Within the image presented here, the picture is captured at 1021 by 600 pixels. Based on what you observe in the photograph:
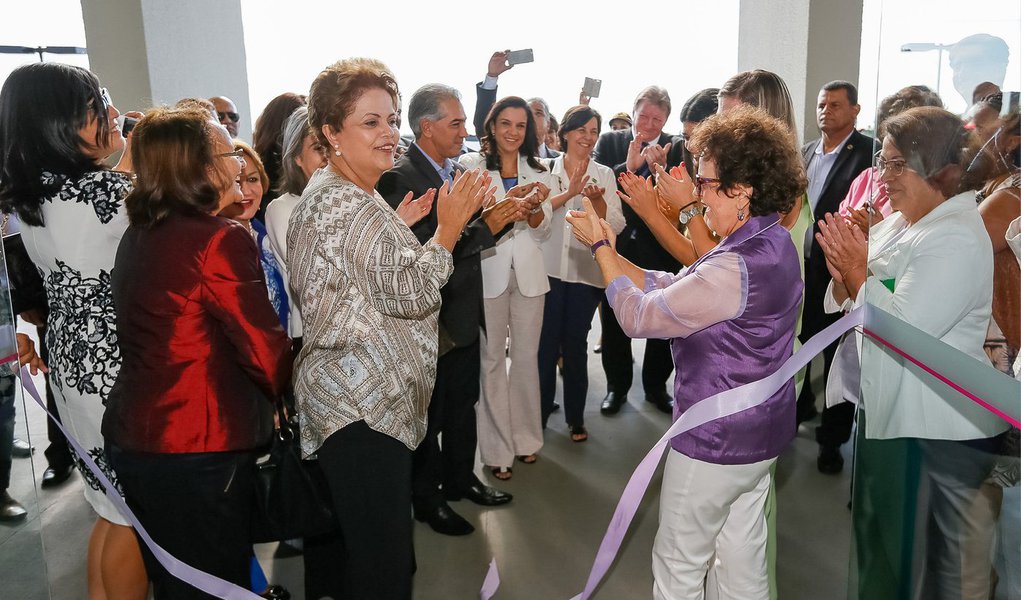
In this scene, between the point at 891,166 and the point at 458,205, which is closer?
the point at 891,166

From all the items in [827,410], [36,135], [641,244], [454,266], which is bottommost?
[827,410]

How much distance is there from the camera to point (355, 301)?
5.48 feet

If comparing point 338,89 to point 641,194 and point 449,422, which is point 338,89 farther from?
point 449,422

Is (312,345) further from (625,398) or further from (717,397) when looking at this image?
(625,398)

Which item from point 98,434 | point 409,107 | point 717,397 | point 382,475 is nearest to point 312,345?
point 382,475

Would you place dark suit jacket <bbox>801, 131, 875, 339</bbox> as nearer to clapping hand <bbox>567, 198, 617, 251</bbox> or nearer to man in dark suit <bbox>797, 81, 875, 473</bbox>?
man in dark suit <bbox>797, 81, 875, 473</bbox>

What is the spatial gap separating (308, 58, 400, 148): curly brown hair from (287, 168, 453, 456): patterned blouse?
114mm

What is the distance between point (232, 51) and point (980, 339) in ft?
17.5

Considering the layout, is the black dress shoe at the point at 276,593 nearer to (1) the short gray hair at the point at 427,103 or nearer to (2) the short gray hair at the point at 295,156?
(2) the short gray hair at the point at 295,156

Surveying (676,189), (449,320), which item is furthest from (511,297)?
(676,189)

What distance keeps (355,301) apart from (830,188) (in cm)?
256

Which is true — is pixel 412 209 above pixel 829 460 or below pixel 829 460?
above

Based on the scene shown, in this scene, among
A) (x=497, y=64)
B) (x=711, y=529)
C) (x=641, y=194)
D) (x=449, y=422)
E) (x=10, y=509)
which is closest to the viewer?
(x=10, y=509)

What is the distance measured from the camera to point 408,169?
2707mm
